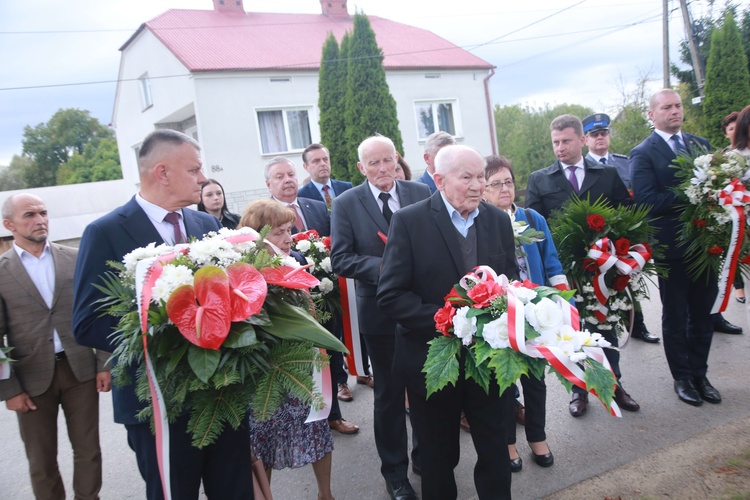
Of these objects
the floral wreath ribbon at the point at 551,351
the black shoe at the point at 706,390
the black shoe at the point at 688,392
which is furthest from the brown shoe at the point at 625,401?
the floral wreath ribbon at the point at 551,351

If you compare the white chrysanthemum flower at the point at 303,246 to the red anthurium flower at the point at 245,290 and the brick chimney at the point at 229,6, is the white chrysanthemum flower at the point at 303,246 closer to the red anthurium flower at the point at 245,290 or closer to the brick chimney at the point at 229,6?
the red anthurium flower at the point at 245,290

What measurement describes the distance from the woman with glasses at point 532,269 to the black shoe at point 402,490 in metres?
0.74

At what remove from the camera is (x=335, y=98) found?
720 inches

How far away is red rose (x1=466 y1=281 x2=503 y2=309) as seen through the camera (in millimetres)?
2406

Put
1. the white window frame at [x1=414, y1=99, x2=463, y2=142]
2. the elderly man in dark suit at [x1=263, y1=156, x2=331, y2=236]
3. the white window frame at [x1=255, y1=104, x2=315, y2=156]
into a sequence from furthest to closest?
the white window frame at [x1=414, y1=99, x2=463, y2=142], the white window frame at [x1=255, y1=104, x2=315, y2=156], the elderly man in dark suit at [x1=263, y1=156, x2=331, y2=236]

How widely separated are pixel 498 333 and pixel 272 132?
18.5 meters

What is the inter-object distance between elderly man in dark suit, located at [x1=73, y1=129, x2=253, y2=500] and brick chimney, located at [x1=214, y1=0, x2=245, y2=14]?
23466 millimetres

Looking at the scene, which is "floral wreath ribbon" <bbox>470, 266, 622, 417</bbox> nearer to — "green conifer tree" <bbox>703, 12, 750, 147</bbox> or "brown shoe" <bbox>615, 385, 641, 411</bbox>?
"brown shoe" <bbox>615, 385, 641, 411</bbox>

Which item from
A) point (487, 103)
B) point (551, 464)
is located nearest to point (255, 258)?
point (551, 464)

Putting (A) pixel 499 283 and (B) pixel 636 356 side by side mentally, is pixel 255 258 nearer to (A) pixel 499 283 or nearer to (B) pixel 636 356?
(A) pixel 499 283

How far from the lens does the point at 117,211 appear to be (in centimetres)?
257

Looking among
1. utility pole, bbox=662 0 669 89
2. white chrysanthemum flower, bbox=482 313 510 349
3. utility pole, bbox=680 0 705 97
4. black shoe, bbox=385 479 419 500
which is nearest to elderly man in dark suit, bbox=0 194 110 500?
black shoe, bbox=385 479 419 500

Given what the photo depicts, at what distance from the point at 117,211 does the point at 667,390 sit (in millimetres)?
4537

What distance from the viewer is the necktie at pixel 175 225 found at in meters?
2.68
